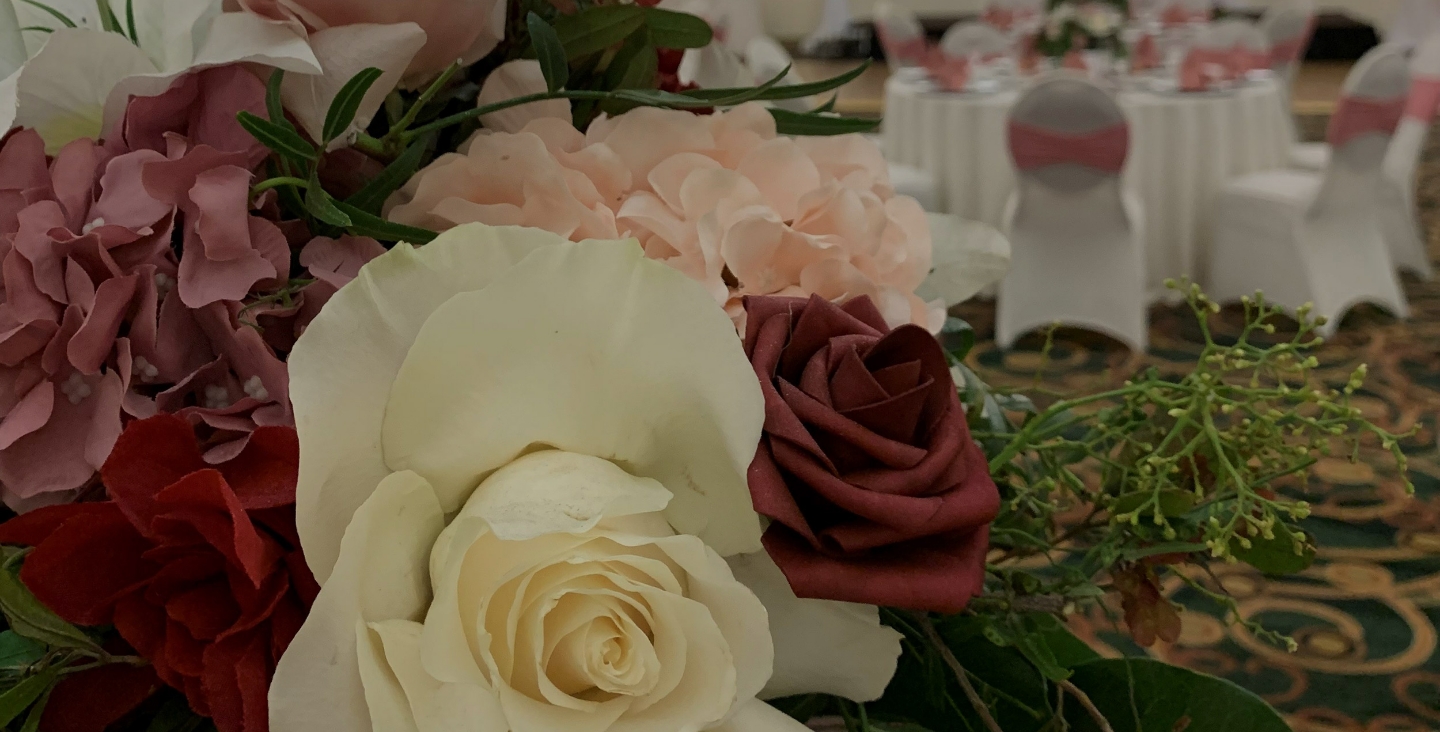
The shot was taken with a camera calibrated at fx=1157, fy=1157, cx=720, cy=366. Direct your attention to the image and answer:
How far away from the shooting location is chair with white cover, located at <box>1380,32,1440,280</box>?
12.6 feet

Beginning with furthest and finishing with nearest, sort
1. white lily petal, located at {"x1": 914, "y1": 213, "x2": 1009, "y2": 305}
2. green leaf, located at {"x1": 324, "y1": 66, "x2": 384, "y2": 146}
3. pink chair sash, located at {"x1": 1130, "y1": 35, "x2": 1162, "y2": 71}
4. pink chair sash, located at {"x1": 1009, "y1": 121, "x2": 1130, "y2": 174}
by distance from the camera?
pink chair sash, located at {"x1": 1130, "y1": 35, "x2": 1162, "y2": 71}
pink chair sash, located at {"x1": 1009, "y1": 121, "x2": 1130, "y2": 174}
white lily petal, located at {"x1": 914, "y1": 213, "x2": 1009, "y2": 305}
green leaf, located at {"x1": 324, "y1": 66, "x2": 384, "y2": 146}

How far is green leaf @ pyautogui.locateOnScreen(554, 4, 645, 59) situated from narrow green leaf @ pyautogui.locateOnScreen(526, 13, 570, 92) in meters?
0.04

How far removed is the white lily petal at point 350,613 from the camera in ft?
1.02

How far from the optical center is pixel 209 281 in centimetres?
41

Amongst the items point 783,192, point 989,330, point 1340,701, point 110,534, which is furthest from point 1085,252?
point 110,534

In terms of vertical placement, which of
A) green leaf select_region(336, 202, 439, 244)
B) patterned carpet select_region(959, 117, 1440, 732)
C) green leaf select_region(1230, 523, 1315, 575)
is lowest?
patterned carpet select_region(959, 117, 1440, 732)

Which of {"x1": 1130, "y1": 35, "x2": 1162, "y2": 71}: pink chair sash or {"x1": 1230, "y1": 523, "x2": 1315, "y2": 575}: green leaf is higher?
{"x1": 1230, "y1": 523, "x2": 1315, "y2": 575}: green leaf

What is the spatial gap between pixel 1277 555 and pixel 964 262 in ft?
0.77

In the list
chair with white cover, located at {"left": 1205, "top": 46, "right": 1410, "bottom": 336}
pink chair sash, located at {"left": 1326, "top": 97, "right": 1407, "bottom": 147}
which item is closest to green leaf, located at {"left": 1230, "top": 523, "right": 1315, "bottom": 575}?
chair with white cover, located at {"left": 1205, "top": 46, "right": 1410, "bottom": 336}

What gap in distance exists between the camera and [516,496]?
0.33 m

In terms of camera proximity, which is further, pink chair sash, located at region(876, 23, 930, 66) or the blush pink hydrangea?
pink chair sash, located at region(876, 23, 930, 66)

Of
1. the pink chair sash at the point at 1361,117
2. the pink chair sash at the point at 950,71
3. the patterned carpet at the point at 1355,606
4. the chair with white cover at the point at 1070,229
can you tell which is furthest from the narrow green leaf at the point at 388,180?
the pink chair sash at the point at 950,71

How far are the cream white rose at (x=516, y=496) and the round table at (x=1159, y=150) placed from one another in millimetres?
3429

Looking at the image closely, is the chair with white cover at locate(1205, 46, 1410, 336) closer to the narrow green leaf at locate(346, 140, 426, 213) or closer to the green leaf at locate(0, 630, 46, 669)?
the narrow green leaf at locate(346, 140, 426, 213)
